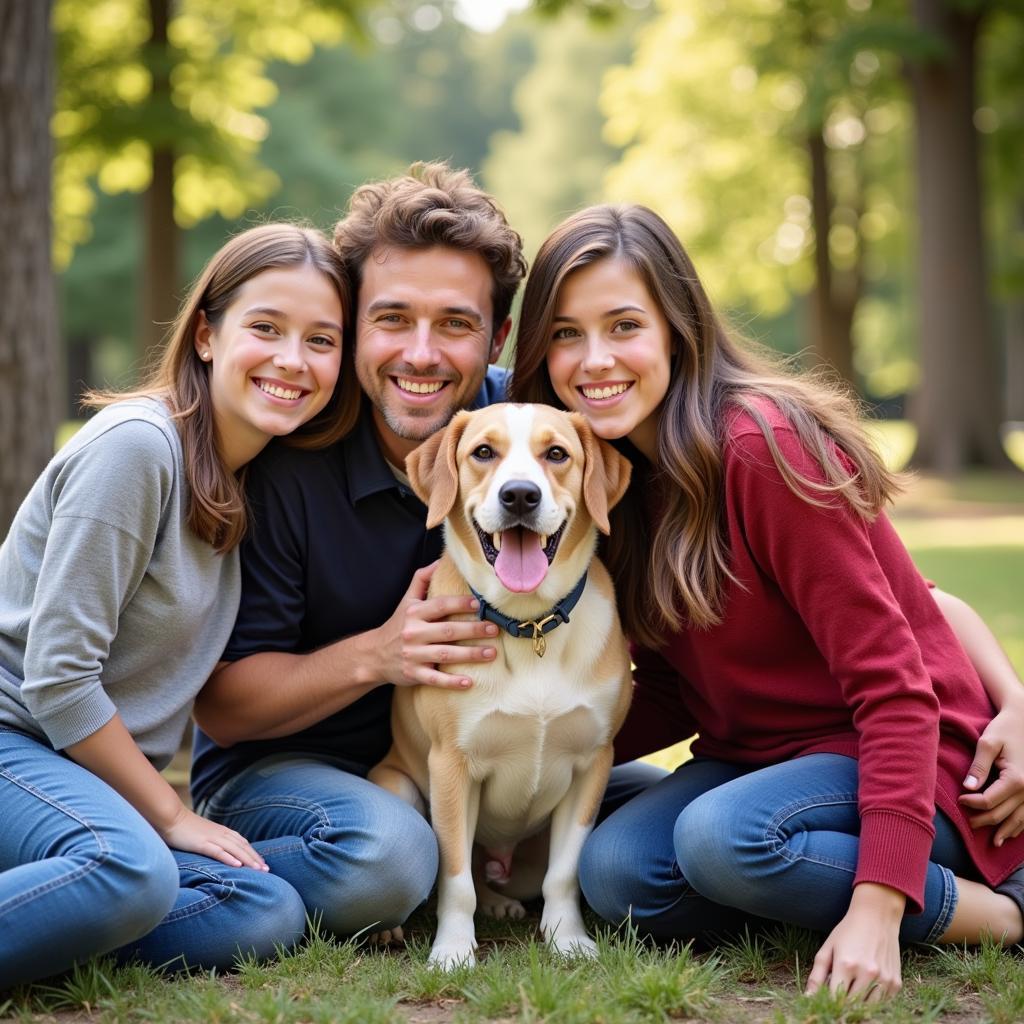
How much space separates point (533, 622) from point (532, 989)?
1076 mm

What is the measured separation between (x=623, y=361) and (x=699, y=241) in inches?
812

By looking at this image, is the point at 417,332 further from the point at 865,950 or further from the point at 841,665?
the point at 865,950

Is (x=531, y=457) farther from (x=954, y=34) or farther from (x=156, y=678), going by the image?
(x=954, y=34)

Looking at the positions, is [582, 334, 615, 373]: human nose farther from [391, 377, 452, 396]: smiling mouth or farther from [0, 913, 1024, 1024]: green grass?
[0, 913, 1024, 1024]: green grass

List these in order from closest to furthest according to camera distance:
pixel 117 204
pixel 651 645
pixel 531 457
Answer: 1. pixel 531 457
2. pixel 651 645
3. pixel 117 204

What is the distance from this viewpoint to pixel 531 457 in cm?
363

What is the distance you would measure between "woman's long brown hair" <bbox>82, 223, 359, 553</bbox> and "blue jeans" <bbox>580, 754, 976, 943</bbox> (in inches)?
57.4

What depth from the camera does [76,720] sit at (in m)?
3.33

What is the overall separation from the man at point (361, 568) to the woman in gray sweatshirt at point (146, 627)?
15 centimetres

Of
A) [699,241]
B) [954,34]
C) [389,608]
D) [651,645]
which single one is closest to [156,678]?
[389,608]

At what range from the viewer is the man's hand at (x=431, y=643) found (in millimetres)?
3660

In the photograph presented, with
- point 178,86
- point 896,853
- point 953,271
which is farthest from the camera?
point 953,271

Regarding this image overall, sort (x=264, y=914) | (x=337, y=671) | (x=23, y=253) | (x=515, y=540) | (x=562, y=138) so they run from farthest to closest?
(x=562, y=138) → (x=23, y=253) → (x=337, y=671) → (x=515, y=540) → (x=264, y=914)

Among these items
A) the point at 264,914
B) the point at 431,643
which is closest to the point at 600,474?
the point at 431,643
